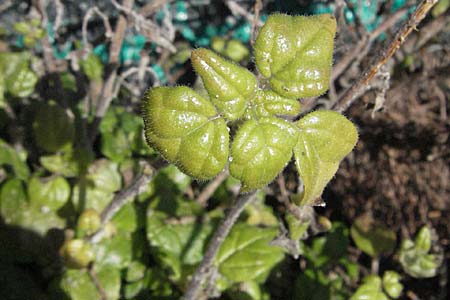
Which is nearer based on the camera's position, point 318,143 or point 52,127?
point 318,143

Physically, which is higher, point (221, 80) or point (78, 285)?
point (221, 80)

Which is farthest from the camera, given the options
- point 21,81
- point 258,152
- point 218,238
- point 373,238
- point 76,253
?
point 373,238

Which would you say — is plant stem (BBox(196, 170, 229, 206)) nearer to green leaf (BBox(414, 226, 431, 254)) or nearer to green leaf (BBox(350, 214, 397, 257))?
green leaf (BBox(350, 214, 397, 257))

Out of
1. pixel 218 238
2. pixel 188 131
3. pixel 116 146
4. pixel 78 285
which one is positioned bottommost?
pixel 78 285

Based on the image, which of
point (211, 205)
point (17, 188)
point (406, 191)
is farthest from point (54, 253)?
point (406, 191)

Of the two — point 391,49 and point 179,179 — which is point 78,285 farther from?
point 391,49

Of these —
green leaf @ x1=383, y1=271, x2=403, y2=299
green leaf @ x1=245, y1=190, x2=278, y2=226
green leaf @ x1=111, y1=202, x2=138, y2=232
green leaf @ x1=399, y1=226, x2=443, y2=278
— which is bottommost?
green leaf @ x1=111, y1=202, x2=138, y2=232

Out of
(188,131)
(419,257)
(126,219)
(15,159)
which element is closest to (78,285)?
(126,219)

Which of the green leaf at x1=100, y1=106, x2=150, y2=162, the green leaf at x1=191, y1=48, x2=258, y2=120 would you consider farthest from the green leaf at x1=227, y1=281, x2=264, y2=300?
the green leaf at x1=191, y1=48, x2=258, y2=120
